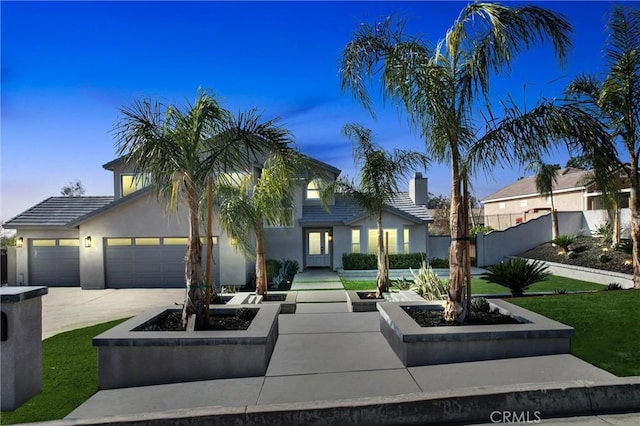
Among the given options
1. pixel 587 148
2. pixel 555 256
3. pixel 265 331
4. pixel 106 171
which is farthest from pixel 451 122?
pixel 106 171

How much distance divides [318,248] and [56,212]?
1281 centimetres

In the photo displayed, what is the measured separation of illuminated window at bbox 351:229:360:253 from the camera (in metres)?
19.6

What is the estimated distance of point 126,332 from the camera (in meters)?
5.38

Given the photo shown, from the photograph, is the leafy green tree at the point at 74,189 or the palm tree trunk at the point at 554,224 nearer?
the palm tree trunk at the point at 554,224

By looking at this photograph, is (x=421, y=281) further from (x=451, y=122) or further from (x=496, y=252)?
(x=496, y=252)

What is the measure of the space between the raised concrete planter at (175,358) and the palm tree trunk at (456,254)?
10.0 ft

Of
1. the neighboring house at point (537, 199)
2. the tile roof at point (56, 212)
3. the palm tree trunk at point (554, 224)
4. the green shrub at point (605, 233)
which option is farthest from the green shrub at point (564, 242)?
the tile roof at point (56, 212)

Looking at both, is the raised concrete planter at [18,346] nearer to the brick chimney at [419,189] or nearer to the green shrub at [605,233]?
the brick chimney at [419,189]

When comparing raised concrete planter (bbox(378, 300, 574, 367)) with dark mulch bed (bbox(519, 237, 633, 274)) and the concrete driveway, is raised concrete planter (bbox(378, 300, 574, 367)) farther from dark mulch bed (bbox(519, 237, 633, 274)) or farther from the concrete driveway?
dark mulch bed (bbox(519, 237, 633, 274))

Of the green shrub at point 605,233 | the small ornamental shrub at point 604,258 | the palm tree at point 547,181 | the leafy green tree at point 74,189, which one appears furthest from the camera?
the leafy green tree at point 74,189

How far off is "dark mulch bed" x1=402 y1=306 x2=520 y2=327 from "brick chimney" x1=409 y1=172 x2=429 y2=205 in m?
16.6

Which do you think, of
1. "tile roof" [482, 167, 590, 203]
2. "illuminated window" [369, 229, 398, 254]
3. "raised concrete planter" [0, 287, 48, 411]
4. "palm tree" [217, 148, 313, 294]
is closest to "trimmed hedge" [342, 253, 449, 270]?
"illuminated window" [369, 229, 398, 254]

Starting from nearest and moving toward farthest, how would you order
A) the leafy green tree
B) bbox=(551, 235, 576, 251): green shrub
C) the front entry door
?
bbox=(551, 235, 576, 251): green shrub, the front entry door, the leafy green tree

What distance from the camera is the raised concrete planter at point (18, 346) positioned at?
4.14 m
